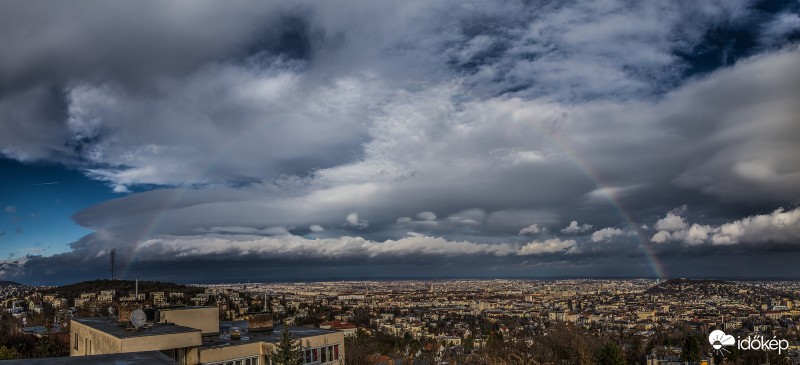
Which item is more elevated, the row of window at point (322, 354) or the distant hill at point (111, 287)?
the row of window at point (322, 354)

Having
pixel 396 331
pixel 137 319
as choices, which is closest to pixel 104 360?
pixel 137 319

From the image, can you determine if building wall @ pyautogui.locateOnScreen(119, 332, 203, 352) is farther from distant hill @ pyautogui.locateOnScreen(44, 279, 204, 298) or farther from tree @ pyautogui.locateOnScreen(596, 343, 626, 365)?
distant hill @ pyautogui.locateOnScreen(44, 279, 204, 298)

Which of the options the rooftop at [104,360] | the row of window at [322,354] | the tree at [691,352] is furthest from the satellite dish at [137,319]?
the tree at [691,352]

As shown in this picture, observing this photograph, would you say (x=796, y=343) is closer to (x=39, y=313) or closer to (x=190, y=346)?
(x=190, y=346)

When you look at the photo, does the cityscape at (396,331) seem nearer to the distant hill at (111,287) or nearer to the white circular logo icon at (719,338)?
Result: the distant hill at (111,287)

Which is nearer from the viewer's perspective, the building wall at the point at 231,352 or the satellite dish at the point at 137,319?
the satellite dish at the point at 137,319

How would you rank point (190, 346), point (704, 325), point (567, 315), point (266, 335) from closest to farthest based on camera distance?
point (190, 346)
point (266, 335)
point (704, 325)
point (567, 315)

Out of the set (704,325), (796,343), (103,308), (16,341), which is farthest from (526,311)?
(16,341)

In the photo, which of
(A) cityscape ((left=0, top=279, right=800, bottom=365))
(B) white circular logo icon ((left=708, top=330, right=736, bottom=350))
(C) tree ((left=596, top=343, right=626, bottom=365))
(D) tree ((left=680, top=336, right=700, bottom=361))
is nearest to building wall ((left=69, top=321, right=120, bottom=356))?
(A) cityscape ((left=0, top=279, right=800, bottom=365))
